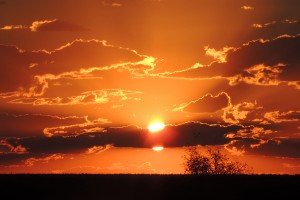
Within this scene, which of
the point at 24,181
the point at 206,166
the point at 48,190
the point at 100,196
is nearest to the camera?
the point at 100,196

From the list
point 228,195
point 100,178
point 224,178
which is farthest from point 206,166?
point 228,195

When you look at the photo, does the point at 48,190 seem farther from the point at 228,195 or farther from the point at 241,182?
the point at 241,182

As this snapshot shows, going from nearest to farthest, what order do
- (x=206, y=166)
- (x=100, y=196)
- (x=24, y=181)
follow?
(x=100, y=196)
(x=24, y=181)
(x=206, y=166)

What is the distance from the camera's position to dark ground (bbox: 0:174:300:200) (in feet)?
171

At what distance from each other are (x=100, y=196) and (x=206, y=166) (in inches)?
1575

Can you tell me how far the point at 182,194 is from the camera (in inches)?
2077

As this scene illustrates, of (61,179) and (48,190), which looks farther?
(61,179)

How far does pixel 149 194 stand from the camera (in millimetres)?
52875

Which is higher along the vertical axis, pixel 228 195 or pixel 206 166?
pixel 206 166

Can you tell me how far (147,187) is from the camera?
57.3 m

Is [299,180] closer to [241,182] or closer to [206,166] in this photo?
[241,182]

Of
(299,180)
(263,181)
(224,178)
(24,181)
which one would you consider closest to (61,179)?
(24,181)

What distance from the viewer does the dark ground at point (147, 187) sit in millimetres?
52219

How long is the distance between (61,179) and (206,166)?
33.0 metres
